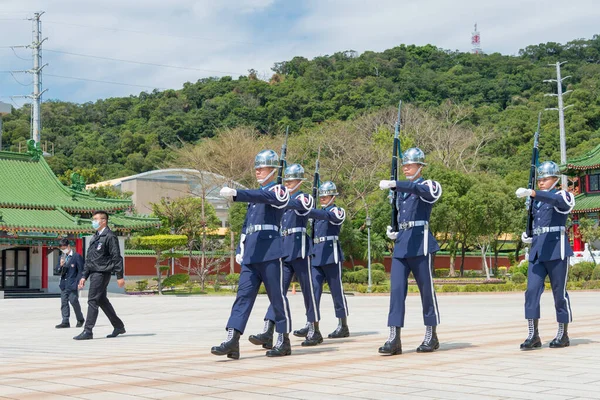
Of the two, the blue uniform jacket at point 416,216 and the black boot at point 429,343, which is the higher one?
the blue uniform jacket at point 416,216

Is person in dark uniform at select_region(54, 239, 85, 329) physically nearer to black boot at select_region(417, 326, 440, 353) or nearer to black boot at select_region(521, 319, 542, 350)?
black boot at select_region(417, 326, 440, 353)

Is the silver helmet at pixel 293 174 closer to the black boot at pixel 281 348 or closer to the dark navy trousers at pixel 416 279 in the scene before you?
the dark navy trousers at pixel 416 279

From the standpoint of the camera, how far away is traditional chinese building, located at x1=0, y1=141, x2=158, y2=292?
3394cm

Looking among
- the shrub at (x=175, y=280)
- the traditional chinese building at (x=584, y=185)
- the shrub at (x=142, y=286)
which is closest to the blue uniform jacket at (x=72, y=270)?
the shrub at (x=175, y=280)

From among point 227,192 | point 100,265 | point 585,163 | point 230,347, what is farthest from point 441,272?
point 227,192

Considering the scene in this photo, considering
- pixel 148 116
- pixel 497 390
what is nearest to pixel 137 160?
pixel 148 116

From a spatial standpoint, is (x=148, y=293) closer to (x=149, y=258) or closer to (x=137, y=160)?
(x=149, y=258)

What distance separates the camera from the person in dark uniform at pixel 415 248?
8.57 meters

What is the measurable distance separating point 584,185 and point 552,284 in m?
43.7

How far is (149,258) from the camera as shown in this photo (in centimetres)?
4566

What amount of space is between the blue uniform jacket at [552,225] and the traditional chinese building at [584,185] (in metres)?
39.3

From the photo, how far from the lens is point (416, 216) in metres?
8.78

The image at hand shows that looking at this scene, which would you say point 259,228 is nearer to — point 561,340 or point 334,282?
point 334,282

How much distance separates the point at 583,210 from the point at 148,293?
85.3 ft
